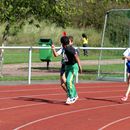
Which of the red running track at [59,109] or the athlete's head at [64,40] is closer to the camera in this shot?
the red running track at [59,109]

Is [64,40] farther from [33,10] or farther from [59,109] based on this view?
[33,10]

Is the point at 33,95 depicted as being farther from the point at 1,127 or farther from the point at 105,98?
the point at 1,127

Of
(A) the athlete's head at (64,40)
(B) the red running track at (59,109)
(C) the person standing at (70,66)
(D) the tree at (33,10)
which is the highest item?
(D) the tree at (33,10)

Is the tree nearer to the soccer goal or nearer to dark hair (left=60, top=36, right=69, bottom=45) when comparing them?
the soccer goal

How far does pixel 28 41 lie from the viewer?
55625mm

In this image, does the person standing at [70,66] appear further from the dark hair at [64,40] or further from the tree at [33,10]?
the tree at [33,10]

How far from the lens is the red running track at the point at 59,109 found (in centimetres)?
1237

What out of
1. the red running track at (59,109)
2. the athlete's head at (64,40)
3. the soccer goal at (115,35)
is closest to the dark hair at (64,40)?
the athlete's head at (64,40)

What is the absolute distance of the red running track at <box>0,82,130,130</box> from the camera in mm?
12367

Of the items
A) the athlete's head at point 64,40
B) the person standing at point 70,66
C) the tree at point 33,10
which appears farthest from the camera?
the tree at point 33,10

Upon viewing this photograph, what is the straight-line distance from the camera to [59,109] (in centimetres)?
1484

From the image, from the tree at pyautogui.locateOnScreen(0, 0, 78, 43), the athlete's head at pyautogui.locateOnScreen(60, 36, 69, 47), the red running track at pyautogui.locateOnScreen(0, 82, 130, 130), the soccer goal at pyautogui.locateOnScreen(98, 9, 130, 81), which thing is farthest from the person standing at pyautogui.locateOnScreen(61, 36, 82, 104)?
the tree at pyautogui.locateOnScreen(0, 0, 78, 43)

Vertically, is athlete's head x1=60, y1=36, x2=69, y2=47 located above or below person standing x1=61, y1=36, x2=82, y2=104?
above

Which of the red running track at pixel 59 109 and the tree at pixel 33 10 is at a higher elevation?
the tree at pixel 33 10
